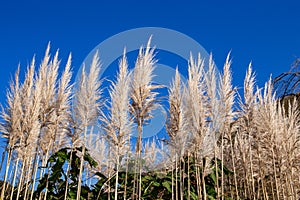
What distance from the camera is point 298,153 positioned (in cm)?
498

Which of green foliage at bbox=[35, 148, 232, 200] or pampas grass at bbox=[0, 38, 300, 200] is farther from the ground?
pampas grass at bbox=[0, 38, 300, 200]

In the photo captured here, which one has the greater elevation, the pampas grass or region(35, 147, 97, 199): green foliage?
the pampas grass

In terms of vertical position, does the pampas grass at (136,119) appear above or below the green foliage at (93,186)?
above

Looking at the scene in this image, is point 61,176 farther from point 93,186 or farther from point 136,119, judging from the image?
point 136,119

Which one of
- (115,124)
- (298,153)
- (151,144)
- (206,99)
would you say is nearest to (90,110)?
(115,124)

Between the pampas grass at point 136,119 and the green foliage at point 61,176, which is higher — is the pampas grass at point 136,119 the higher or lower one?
the higher one

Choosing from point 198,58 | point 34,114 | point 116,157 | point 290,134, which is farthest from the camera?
point 290,134

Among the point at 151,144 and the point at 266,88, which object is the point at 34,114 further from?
the point at 266,88

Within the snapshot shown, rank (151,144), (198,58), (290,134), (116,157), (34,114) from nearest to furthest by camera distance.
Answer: (116,157)
(34,114)
(198,58)
(290,134)
(151,144)

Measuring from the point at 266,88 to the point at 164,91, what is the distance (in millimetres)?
1863

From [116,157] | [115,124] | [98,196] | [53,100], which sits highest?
[53,100]

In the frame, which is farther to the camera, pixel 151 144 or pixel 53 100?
pixel 151 144

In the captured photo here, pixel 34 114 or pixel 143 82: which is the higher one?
pixel 143 82

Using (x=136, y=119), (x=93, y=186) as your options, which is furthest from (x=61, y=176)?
(x=136, y=119)
